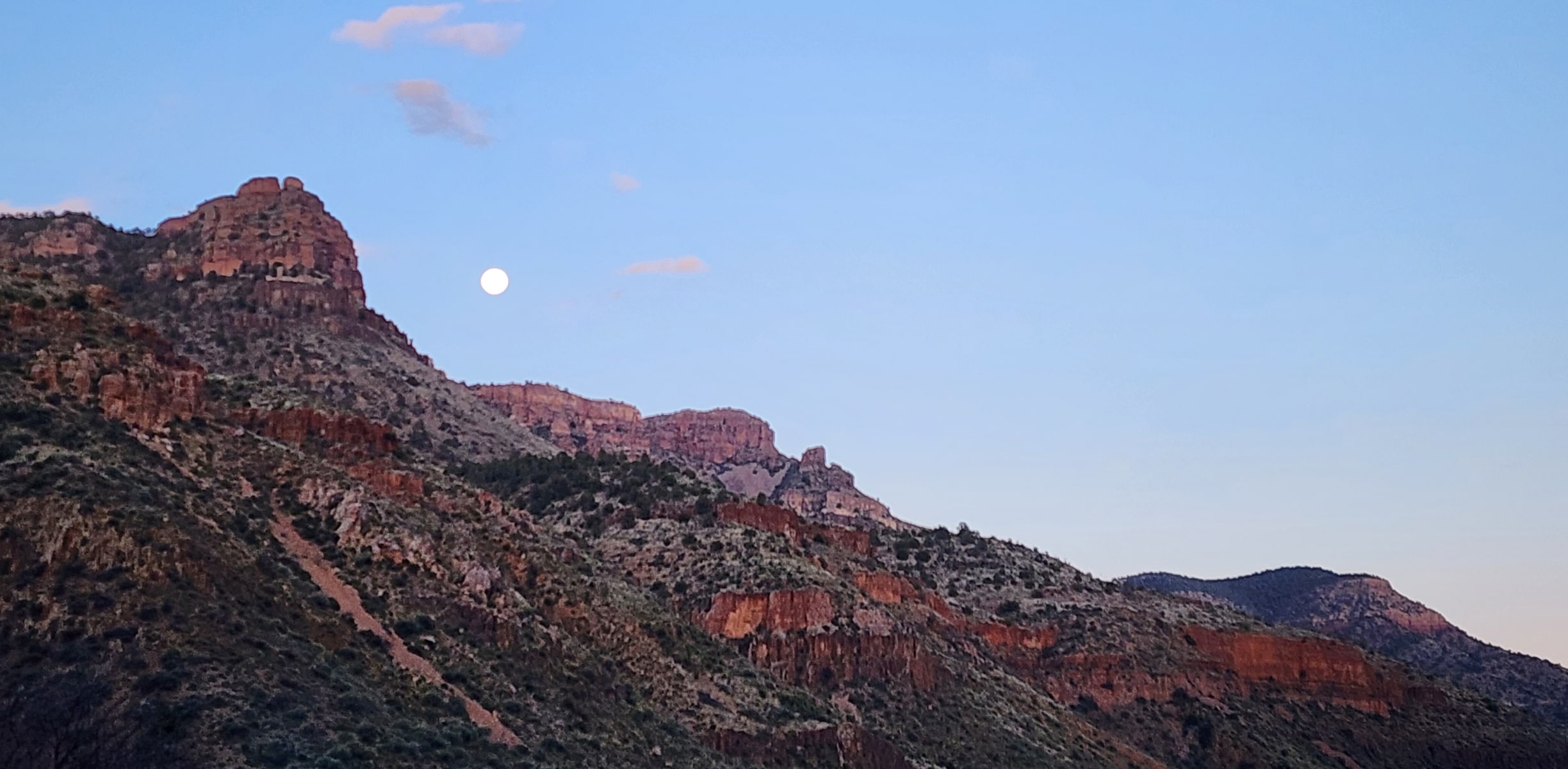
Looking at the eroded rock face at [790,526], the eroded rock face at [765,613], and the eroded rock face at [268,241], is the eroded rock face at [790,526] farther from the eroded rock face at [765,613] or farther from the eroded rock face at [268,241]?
the eroded rock face at [268,241]

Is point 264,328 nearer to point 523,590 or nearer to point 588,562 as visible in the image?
point 588,562

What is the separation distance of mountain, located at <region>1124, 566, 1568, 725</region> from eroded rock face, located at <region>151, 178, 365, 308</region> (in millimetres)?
69540

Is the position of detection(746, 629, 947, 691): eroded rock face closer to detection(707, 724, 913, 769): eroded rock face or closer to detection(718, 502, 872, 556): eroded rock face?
detection(707, 724, 913, 769): eroded rock face

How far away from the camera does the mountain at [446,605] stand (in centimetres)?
4650

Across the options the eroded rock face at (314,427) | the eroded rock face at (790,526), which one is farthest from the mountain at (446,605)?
the eroded rock face at (790,526)

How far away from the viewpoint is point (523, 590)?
219 ft

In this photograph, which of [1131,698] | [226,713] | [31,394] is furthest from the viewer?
[1131,698]

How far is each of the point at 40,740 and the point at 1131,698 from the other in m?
75.5

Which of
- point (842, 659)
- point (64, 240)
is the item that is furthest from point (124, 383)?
point (64, 240)

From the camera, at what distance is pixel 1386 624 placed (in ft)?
573

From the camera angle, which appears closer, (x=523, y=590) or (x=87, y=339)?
(x=87, y=339)

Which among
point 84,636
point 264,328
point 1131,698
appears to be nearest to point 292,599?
point 84,636

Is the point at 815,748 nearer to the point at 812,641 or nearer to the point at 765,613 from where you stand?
the point at 812,641

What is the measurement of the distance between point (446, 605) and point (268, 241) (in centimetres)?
8069
